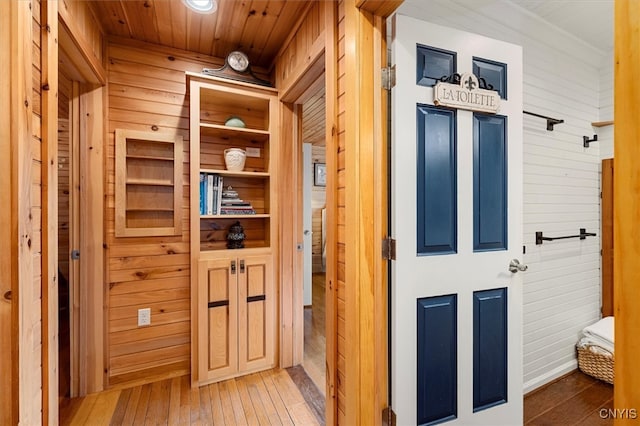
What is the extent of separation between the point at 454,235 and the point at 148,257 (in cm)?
217

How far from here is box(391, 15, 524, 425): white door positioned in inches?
52.3

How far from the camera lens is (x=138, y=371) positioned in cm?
220

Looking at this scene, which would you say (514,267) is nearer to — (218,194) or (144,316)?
(218,194)

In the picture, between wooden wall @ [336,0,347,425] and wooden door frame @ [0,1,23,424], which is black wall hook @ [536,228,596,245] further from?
wooden door frame @ [0,1,23,424]

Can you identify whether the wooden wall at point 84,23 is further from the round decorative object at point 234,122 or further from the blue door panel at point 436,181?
the blue door panel at point 436,181

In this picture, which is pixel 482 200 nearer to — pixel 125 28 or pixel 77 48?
pixel 77 48

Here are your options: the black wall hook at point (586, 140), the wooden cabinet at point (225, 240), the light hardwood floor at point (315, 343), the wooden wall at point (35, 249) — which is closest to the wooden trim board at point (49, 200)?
the wooden wall at point (35, 249)

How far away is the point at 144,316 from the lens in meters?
2.22

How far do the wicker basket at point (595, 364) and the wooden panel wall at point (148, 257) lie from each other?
126 inches

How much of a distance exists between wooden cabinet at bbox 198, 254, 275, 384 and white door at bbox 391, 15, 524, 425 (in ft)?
4.19

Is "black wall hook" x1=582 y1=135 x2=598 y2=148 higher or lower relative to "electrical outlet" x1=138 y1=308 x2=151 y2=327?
higher

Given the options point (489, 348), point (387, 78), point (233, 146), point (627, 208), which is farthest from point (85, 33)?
point (489, 348)

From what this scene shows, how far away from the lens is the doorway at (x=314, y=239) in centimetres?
254

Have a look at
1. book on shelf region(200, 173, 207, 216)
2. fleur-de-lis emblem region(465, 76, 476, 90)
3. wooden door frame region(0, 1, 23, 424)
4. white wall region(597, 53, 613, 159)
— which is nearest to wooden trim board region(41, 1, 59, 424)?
wooden door frame region(0, 1, 23, 424)
